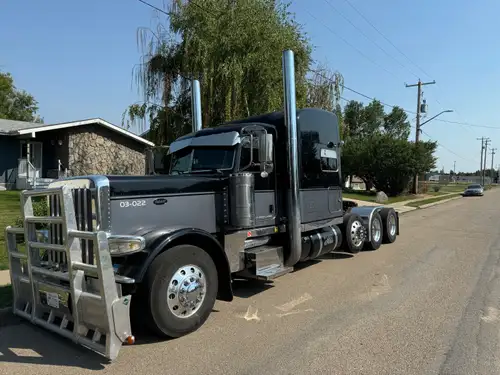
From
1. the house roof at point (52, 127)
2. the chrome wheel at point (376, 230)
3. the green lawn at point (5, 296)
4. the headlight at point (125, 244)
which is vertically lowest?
the green lawn at point (5, 296)

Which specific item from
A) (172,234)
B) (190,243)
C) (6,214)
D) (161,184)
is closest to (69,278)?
(172,234)

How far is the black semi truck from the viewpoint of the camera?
4.20 m

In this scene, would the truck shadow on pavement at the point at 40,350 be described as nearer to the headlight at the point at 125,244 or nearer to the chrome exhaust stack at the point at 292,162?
the headlight at the point at 125,244

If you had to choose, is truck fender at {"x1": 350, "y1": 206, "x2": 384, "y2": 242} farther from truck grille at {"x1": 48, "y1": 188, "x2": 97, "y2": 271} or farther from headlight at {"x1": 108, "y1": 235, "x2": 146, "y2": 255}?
truck grille at {"x1": 48, "y1": 188, "x2": 97, "y2": 271}

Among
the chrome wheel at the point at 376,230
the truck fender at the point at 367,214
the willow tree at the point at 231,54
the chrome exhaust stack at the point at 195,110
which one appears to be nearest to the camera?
the chrome exhaust stack at the point at 195,110

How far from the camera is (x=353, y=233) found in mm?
9547

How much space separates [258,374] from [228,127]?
377cm

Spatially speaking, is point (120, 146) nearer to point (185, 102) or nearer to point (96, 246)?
point (185, 102)

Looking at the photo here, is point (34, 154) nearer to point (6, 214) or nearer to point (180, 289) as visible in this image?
point (6, 214)

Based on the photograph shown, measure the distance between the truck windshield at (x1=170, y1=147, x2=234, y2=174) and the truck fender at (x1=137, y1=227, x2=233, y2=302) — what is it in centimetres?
131

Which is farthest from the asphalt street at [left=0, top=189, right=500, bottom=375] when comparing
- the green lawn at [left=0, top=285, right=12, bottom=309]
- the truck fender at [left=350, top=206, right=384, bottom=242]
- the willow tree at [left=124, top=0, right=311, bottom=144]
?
the willow tree at [left=124, top=0, right=311, bottom=144]

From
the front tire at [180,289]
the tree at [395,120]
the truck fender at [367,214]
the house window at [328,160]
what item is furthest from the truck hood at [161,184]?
the tree at [395,120]

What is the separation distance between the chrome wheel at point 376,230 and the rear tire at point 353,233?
1.86ft

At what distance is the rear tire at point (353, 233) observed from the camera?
30.4ft
